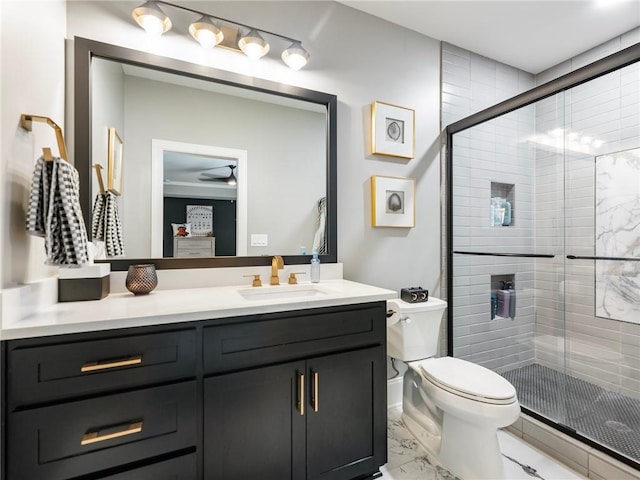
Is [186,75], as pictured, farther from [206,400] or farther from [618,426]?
[618,426]

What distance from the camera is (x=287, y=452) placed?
1.22 meters

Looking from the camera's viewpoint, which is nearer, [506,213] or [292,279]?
[292,279]

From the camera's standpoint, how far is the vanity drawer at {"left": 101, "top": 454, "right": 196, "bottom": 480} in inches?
38.8

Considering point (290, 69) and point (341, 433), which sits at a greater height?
point (290, 69)

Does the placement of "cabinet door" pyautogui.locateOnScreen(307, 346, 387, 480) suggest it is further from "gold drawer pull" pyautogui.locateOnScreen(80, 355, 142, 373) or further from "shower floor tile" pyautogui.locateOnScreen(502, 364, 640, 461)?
"shower floor tile" pyautogui.locateOnScreen(502, 364, 640, 461)

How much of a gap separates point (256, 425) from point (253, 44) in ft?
5.93

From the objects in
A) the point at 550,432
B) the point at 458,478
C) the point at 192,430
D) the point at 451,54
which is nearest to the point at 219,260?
the point at 192,430

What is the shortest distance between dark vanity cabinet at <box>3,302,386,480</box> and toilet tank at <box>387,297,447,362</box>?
37cm

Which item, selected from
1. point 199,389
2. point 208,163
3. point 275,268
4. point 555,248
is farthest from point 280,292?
point 555,248

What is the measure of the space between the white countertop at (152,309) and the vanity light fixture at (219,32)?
1.25 m

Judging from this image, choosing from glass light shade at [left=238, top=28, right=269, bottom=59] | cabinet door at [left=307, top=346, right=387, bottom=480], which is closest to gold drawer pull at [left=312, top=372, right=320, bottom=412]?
cabinet door at [left=307, top=346, right=387, bottom=480]

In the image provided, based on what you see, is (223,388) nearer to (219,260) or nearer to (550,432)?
(219,260)

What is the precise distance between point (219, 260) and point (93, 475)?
3.09ft

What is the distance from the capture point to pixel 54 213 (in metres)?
1.04
